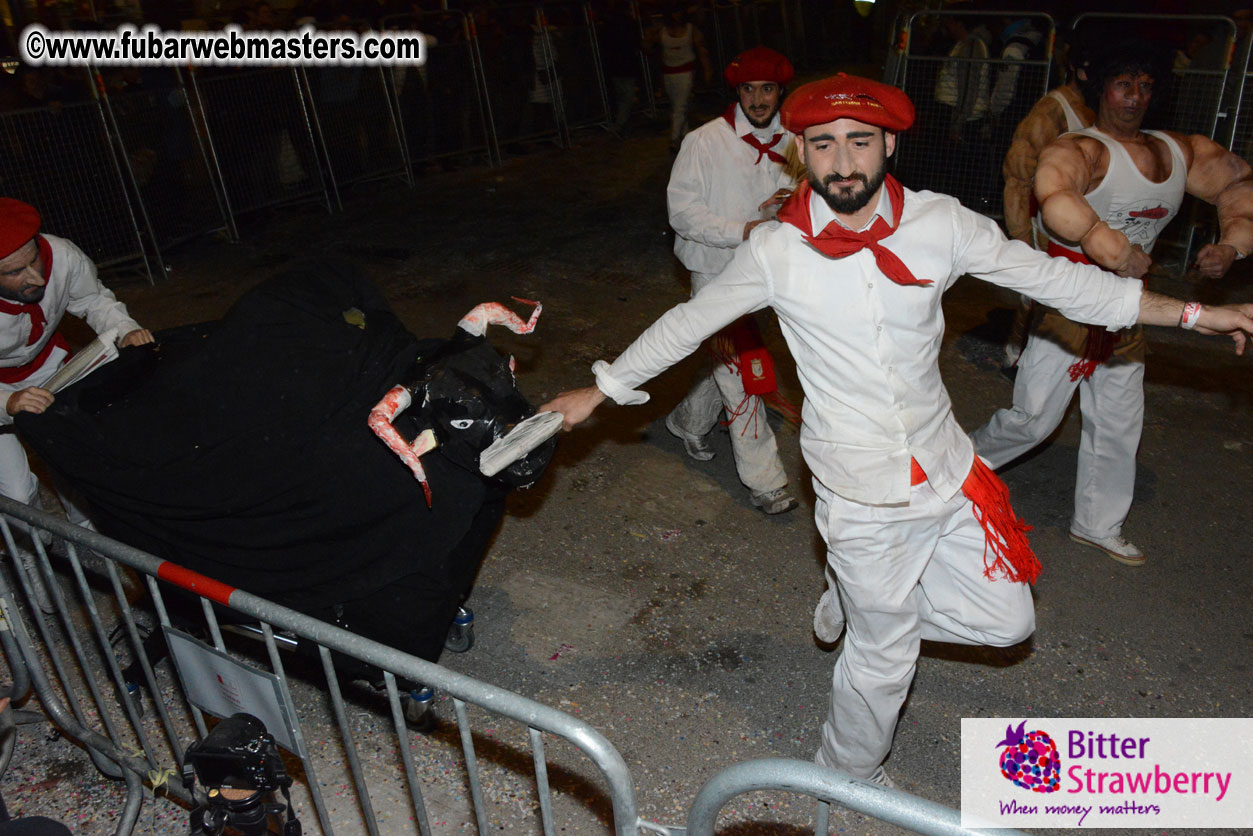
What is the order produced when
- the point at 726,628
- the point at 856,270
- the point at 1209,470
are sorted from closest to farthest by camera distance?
the point at 856,270, the point at 726,628, the point at 1209,470

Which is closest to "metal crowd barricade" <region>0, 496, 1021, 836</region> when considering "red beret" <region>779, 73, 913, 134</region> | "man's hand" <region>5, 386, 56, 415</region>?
"man's hand" <region>5, 386, 56, 415</region>

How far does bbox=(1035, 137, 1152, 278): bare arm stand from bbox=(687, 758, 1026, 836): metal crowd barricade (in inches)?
106

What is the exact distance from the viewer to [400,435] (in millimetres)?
3049

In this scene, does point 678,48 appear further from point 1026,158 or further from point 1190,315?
point 1190,315

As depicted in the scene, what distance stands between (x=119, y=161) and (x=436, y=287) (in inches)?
137

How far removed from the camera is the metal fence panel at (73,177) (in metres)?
8.18

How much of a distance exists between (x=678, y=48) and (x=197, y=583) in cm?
1094

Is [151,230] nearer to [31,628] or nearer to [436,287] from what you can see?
[436,287]

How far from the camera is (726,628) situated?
4.22 m

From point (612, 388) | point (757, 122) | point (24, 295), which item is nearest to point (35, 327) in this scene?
point (24, 295)

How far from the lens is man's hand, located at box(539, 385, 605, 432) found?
3154mm

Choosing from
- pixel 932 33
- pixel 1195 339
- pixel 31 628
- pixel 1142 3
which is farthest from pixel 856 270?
pixel 1142 3

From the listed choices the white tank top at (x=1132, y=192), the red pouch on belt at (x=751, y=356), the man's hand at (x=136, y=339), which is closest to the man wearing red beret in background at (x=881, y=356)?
the white tank top at (x=1132, y=192)

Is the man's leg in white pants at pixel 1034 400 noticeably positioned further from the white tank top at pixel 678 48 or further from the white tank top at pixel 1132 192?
the white tank top at pixel 678 48
